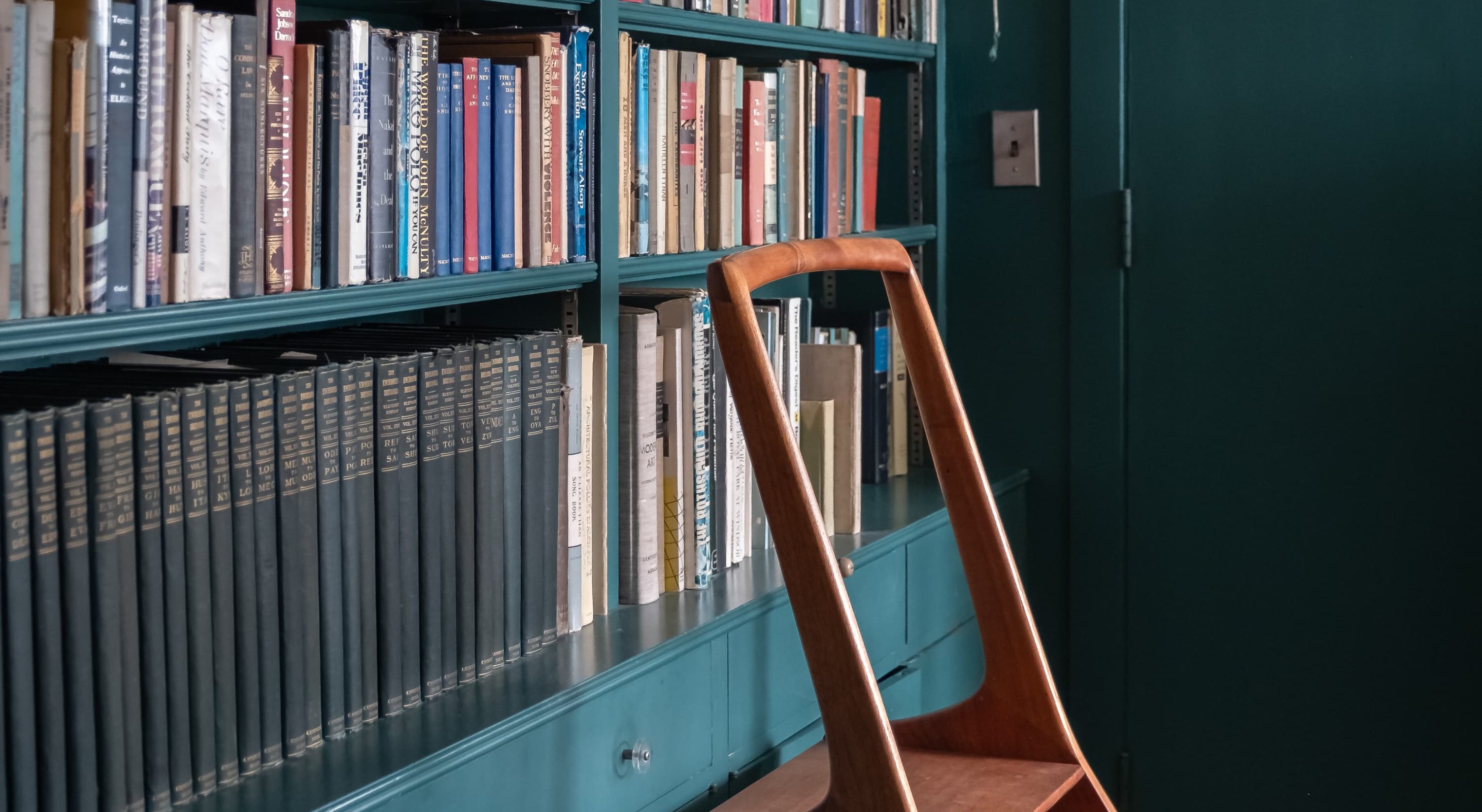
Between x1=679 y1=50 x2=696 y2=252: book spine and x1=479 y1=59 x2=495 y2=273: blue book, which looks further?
x1=679 y1=50 x2=696 y2=252: book spine

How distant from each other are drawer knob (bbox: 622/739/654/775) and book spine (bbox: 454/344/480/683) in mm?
173

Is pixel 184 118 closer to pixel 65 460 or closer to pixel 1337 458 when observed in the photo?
pixel 65 460

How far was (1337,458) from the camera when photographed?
6.98 ft

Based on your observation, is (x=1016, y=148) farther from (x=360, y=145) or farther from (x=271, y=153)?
(x=271, y=153)

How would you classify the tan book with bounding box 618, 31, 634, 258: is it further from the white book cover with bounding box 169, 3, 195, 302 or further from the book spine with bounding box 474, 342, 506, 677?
the white book cover with bounding box 169, 3, 195, 302

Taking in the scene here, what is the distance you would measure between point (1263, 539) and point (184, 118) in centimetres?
171

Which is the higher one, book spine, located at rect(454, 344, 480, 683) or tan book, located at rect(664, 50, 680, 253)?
tan book, located at rect(664, 50, 680, 253)

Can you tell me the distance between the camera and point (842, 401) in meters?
2.03

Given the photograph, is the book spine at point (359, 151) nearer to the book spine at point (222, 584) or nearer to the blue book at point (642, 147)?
the book spine at point (222, 584)

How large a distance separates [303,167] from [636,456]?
A: 1.79 ft

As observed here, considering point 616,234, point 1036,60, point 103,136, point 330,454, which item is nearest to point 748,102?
point 616,234

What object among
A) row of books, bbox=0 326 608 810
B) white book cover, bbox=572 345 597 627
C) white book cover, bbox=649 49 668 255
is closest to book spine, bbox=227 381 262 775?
row of books, bbox=0 326 608 810

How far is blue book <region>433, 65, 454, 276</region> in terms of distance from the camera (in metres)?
1.34

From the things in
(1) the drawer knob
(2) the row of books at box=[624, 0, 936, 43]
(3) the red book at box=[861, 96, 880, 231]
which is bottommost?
(1) the drawer knob
